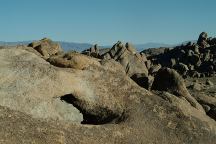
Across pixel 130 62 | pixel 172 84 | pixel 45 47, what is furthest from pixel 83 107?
pixel 130 62

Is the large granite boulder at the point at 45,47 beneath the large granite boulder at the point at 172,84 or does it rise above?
above

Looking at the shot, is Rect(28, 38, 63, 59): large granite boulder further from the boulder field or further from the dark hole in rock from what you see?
the dark hole in rock

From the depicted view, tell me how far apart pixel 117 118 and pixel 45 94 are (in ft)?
16.3

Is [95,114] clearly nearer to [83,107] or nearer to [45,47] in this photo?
[83,107]

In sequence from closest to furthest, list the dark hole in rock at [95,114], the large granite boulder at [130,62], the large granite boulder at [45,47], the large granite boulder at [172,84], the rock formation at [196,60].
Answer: the dark hole in rock at [95,114] → the large granite boulder at [172,84] → the large granite boulder at [45,47] → the large granite boulder at [130,62] → the rock formation at [196,60]

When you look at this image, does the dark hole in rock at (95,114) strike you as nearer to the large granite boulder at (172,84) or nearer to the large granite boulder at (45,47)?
the large granite boulder at (172,84)

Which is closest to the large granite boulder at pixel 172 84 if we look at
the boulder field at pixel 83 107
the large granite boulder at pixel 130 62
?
the boulder field at pixel 83 107

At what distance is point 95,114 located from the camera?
26.9 meters

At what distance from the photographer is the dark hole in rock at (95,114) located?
26.1 meters

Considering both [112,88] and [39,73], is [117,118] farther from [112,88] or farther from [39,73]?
[39,73]

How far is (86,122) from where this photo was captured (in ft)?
87.1

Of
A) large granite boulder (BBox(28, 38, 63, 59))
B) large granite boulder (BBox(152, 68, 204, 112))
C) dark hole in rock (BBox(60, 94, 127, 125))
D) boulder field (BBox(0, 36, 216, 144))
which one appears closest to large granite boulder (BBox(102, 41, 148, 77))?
large granite boulder (BBox(28, 38, 63, 59))

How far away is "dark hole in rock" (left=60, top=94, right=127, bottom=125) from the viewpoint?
2610 cm

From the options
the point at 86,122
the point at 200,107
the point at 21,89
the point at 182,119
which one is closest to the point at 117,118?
the point at 86,122
